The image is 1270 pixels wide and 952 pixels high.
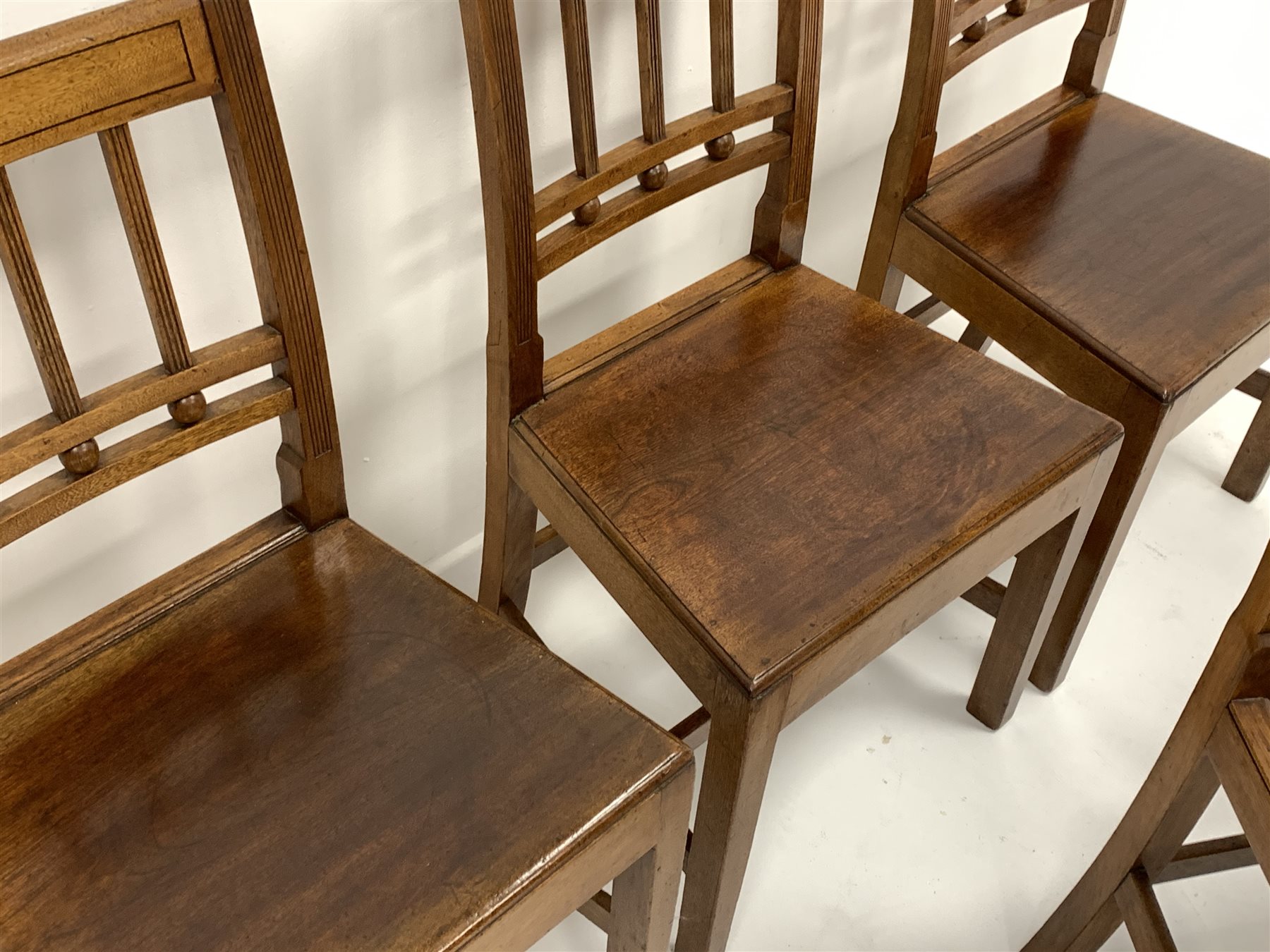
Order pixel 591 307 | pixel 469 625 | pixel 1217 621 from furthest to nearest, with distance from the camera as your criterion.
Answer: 1. pixel 1217 621
2. pixel 591 307
3. pixel 469 625

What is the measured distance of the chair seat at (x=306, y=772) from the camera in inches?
30.7

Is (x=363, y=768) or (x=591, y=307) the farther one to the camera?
(x=591, y=307)

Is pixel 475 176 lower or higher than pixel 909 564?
higher

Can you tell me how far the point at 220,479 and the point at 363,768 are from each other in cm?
47

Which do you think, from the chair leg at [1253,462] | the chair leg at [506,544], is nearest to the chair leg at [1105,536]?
the chair leg at [1253,462]

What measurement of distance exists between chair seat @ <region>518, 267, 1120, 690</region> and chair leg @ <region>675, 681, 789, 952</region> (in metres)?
0.05

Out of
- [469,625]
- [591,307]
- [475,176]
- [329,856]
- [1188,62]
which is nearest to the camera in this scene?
[329,856]

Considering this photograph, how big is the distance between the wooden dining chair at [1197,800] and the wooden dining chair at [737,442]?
224mm

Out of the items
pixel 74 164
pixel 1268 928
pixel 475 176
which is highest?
pixel 74 164

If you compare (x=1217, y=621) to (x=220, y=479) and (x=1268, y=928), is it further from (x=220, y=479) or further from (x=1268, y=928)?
(x=220, y=479)

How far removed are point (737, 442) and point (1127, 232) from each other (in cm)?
61

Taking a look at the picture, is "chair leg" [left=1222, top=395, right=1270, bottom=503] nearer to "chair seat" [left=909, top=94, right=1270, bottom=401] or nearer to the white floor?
the white floor

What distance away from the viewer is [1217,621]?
1.66m

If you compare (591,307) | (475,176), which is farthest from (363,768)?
(591,307)
